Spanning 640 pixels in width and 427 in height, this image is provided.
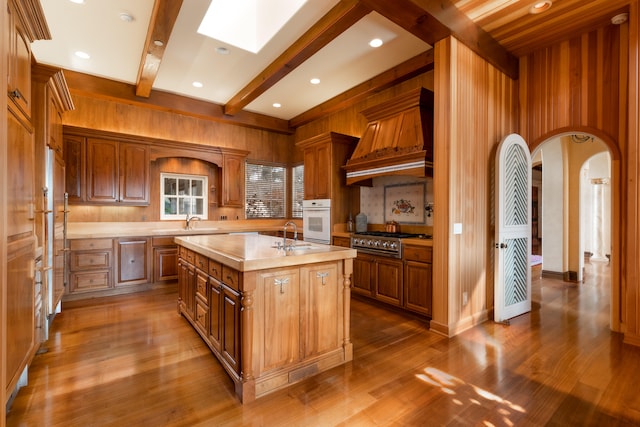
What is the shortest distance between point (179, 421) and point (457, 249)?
2.86 meters

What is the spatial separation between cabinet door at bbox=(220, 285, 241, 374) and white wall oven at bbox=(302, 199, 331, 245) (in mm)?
2743

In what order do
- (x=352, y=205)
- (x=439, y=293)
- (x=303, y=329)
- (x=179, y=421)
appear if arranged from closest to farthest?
(x=179, y=421)
(x=303, y=329)
(x=439, y=293)
(x=352, y=205)

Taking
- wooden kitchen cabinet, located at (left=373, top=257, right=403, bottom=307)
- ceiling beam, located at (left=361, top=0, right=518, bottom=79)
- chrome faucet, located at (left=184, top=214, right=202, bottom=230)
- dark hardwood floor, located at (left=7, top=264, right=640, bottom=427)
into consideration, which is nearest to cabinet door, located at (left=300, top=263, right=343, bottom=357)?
dark hardwood floor, located at (left=7, top=264, right=640, bottom=427)

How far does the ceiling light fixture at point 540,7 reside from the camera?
295 cm

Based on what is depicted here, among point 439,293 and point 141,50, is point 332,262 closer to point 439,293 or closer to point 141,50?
point 439,293

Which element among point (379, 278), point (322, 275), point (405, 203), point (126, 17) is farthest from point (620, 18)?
point (126, 17)

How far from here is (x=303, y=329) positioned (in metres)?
2.34

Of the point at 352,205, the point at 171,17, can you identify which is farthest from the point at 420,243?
the point at 171,17

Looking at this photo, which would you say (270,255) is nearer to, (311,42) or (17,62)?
(17,62)

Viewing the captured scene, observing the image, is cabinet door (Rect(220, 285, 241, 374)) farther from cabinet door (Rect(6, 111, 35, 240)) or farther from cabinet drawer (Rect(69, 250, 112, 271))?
cabinet drawer (Rect(69, 250, 112, 271))

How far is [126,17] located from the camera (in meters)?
3.29

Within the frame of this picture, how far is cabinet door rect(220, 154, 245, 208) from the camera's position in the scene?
238 inches

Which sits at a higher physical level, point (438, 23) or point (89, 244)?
point (438, 23)

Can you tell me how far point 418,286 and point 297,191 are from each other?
3932 mm
